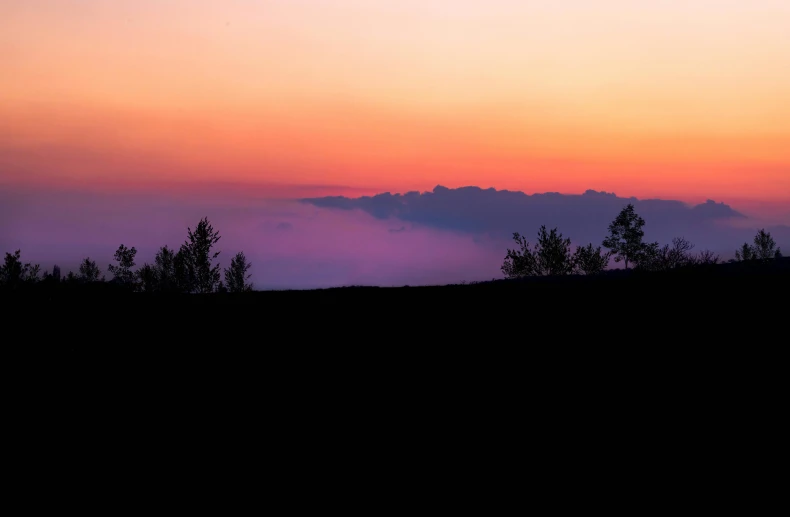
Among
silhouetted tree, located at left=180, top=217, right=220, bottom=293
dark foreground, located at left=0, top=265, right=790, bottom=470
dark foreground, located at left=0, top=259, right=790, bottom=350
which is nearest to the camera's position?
dark foreground, located at left=0, top=265, right=790, bottom=470

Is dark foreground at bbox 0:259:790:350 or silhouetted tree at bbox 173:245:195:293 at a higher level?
silhouetted tree at bbox 173:245:195:293

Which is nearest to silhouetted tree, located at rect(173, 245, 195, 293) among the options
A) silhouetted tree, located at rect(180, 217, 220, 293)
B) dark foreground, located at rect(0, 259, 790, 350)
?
silhouetted tree, located at rect(180, 217, 220, 293)

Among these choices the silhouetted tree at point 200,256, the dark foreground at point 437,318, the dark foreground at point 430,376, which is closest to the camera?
the dark foreground at point 430,376

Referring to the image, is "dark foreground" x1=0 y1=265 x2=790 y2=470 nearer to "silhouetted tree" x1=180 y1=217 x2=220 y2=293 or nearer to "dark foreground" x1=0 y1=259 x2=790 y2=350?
"dark foreground" x1=0 y1=259 x2=790 y2=350

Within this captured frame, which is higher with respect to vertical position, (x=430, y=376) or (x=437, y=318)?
(x=437, y=318)

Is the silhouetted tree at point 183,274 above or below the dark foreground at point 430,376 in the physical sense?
above

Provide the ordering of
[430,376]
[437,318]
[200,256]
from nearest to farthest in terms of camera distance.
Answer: [430,376], [437,318], [200,256]

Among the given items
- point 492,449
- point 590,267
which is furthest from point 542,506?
point 590,267

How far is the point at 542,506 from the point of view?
830cm

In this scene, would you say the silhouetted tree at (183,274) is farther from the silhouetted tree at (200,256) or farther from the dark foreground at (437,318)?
the dark foreground at (437,318)

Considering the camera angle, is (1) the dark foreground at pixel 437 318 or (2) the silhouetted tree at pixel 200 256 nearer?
(1) the dark foreground at pixel 437 318

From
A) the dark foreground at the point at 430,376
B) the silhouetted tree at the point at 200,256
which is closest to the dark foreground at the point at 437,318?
the dark foreground at the point at 430,376

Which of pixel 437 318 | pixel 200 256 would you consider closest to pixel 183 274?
pixel 200 256

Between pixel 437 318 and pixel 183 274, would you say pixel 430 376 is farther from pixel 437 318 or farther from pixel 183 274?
pixel 183 274
